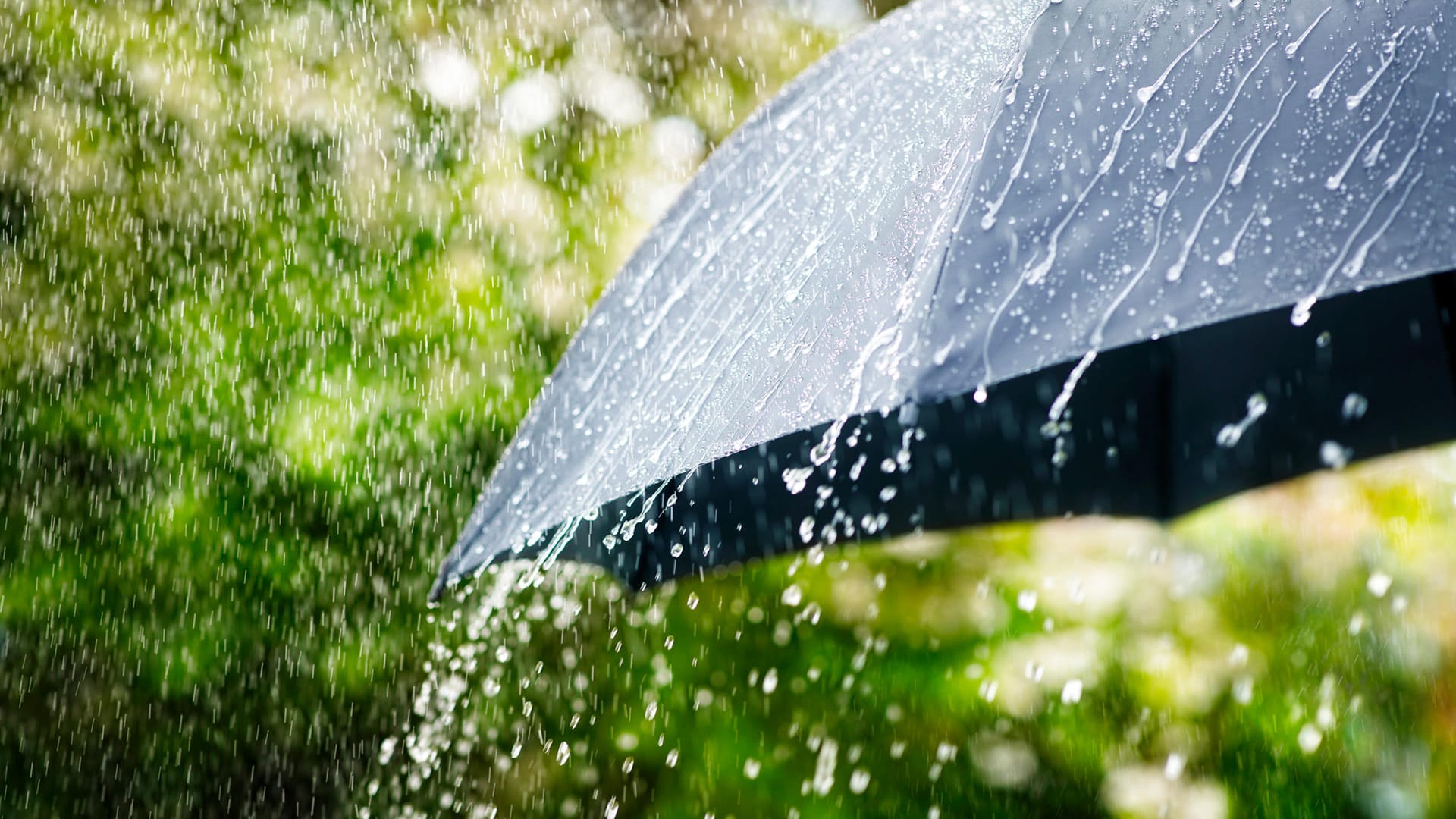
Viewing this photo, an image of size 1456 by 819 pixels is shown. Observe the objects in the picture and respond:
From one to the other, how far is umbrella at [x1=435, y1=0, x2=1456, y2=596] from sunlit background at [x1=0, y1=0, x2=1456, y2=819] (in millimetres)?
1873

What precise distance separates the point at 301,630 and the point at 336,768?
0.62 metres

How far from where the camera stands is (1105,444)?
6.78 feet

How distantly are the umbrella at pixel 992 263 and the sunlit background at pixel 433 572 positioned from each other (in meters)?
1.87

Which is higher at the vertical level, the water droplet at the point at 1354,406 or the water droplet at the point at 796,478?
the water droplet at the point at 796,478

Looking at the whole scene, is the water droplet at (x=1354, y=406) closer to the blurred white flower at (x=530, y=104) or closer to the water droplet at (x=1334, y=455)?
the water droplet at (x=1334, y=455)

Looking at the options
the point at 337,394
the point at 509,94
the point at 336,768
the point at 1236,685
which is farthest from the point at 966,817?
the point at 509,94

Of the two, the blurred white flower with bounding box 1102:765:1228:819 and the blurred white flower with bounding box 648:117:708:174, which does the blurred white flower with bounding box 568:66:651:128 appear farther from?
the blurred white flower with bounding box 1102:765:1228:819

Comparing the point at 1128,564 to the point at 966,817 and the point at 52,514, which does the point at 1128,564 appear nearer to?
the point at 966,817

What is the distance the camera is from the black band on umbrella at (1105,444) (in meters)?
1.80

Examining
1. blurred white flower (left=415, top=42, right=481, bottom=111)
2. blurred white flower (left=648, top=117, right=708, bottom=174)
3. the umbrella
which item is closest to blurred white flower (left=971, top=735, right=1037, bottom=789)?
the umbrella

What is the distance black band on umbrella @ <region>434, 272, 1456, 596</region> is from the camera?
1.80 m

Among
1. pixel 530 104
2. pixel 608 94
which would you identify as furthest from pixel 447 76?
pixel 608 94

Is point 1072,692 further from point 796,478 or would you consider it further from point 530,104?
point 530,104

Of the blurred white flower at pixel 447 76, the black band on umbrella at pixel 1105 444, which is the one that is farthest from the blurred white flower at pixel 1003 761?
→ the blurred white flower at pixel 447 76
